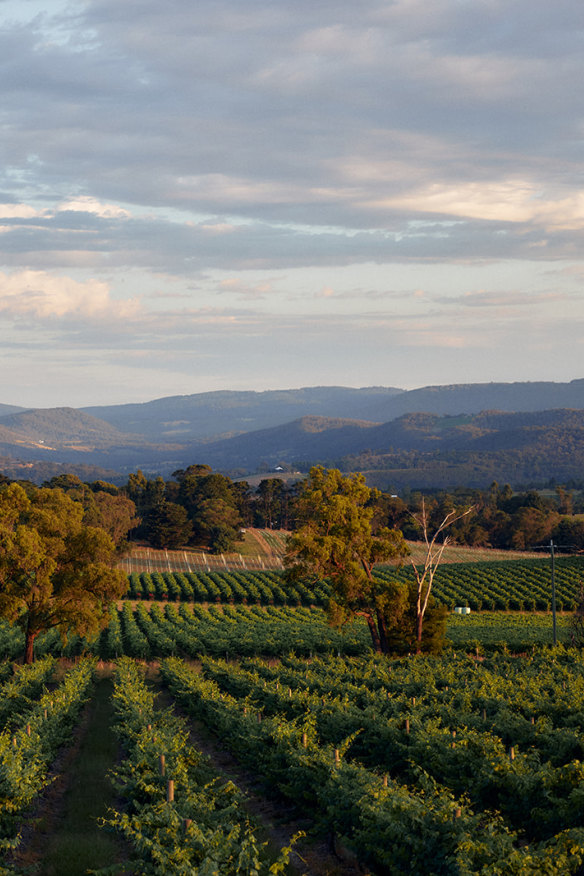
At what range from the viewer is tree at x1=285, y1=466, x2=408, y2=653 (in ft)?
137

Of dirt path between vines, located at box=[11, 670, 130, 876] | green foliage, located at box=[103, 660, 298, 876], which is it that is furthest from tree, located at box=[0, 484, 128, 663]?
green foliage, located at box=[103, 660, 298, 876]

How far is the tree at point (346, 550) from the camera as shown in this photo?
1644 inches

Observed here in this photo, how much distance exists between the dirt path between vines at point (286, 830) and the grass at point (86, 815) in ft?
9.51

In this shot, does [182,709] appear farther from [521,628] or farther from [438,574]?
[438,574]

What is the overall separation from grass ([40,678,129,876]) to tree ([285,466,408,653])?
16.7 meters

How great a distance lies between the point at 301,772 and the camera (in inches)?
645

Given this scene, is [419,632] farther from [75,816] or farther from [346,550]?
[75,816]

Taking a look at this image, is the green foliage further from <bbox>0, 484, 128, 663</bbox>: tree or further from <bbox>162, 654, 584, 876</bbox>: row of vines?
<bbox>0, 484, 128, 663</bbox>: tree

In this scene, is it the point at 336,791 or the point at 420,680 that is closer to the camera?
the point at 336,791

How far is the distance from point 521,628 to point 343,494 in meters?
30.5

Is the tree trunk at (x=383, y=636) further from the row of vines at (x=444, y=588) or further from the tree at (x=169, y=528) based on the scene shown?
the tree at (x=169, y=528)

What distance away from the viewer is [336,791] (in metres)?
14.6

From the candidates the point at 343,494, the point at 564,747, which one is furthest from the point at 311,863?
the point at 343,494

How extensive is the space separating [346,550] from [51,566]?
52.0 ft
